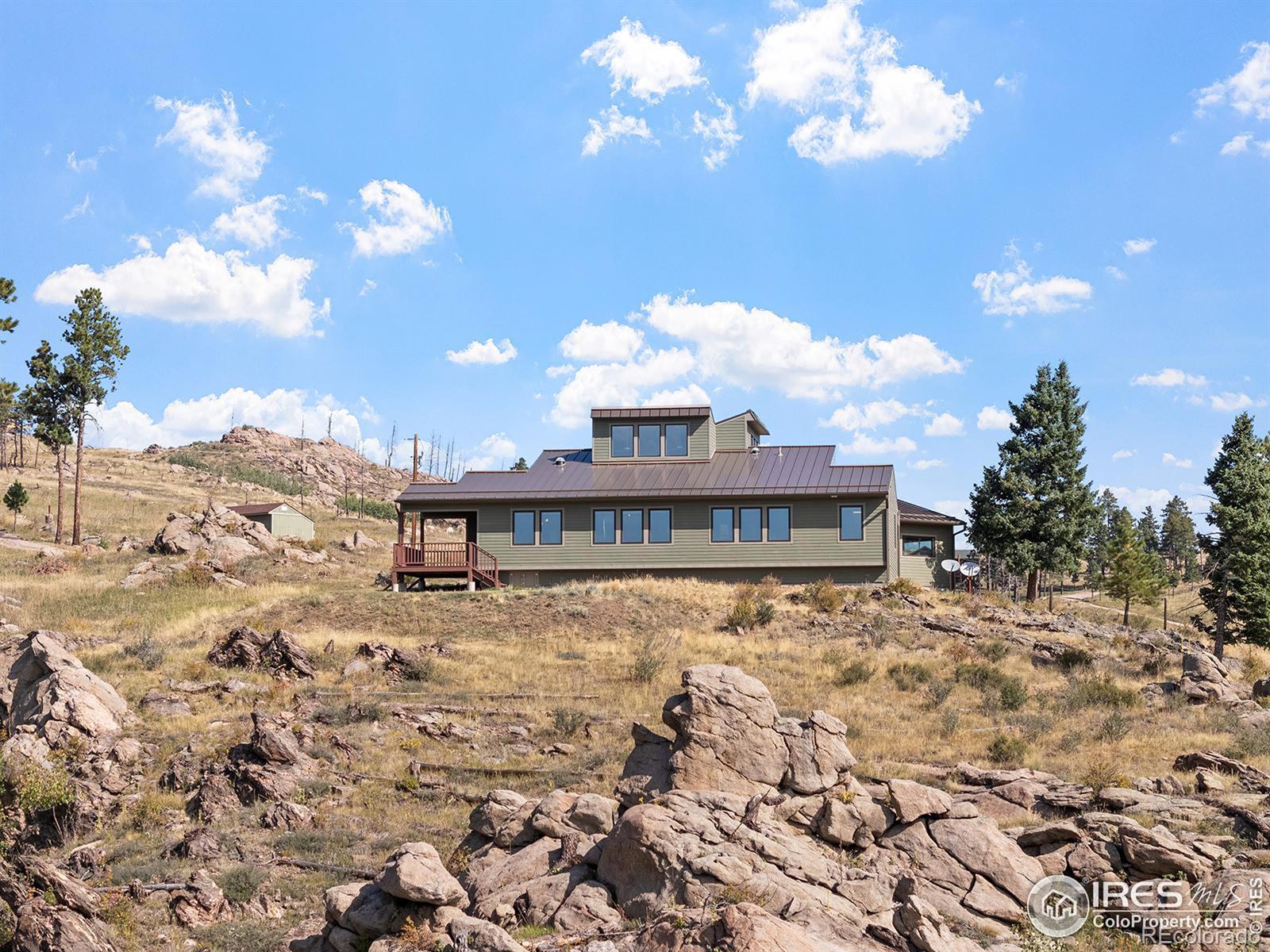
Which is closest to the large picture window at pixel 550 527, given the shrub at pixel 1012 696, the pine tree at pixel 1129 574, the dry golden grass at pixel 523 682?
the dry golden grass at pixel 523 682

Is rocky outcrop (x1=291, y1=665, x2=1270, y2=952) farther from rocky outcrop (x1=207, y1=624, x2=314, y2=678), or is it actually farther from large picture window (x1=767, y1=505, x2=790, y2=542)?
large picture window (x1=767, y1=505, x2=790, y2=542)

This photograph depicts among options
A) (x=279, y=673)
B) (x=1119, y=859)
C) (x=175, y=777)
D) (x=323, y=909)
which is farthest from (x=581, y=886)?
(x=279, y=673)

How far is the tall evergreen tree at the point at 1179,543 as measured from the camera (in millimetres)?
91750

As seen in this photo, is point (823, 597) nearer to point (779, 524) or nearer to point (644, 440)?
point (779, 524)

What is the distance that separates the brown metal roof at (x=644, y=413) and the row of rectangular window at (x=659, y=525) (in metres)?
4.39

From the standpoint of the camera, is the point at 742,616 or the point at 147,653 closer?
the point at 147,653

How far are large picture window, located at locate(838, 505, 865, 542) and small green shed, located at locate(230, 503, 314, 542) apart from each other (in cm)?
2731

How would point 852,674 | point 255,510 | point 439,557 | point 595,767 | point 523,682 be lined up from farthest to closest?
point 255,510 → point 439,557 → point 852,674 → point 523,682 → point 595,767

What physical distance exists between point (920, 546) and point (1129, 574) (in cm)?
1289

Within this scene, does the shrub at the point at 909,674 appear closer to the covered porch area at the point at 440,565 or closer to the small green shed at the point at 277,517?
the covered porch area at the point at 440,565

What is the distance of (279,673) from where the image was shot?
84.7ft

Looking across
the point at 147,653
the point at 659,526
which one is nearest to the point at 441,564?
the point at 659,526

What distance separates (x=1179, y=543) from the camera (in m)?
93.0

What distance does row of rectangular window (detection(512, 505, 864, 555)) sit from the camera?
3784 centimetres
